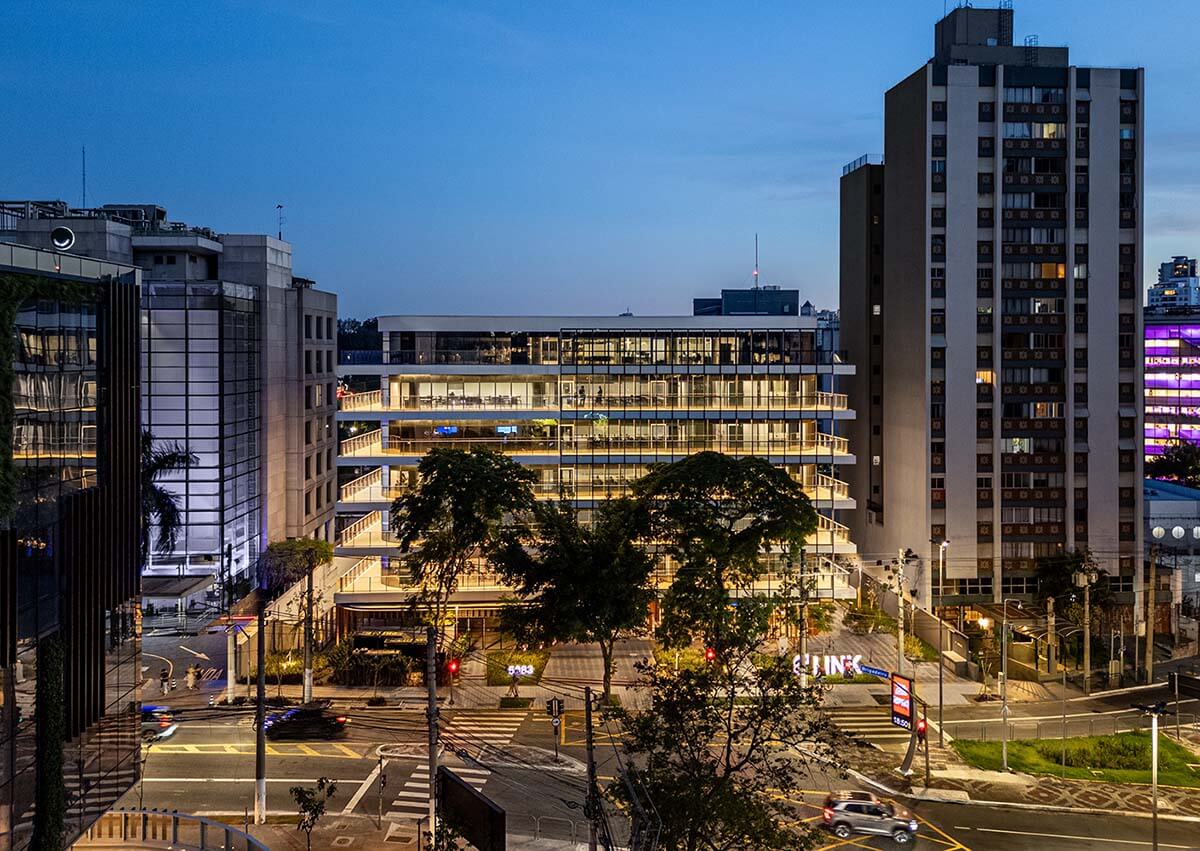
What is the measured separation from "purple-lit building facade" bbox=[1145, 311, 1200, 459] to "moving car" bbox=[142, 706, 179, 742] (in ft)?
481

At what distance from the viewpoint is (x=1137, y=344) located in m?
71.3

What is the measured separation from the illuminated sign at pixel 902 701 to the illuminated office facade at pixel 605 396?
21179mm

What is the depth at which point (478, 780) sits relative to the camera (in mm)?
41938

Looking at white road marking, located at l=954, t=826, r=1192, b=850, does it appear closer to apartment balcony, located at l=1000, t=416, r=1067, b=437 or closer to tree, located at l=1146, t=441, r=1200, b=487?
apartment balcony, located at l=1000, t=416, r=1067, b=437

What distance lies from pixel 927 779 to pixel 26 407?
34.1m

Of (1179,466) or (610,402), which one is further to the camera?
(1179,466)

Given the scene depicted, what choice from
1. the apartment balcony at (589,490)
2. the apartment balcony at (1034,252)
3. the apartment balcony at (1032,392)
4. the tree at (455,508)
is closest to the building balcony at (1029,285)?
the apartment balcony at (1034,252)

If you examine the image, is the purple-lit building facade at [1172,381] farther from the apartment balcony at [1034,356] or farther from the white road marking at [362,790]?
the white road marking at [362,790]

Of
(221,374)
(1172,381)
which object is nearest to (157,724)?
(221,374)

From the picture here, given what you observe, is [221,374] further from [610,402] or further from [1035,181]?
[1035,181]

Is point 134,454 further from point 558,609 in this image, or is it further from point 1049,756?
point 1049,756

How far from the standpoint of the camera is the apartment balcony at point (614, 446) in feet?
214

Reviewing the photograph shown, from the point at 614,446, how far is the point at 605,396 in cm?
318

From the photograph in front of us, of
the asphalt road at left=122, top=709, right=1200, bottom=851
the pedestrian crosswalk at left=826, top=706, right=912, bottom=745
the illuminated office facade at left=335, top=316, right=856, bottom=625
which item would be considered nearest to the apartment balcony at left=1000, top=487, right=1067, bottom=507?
the illuminated office facade at left=335, top=316, right=856, bottom=625
